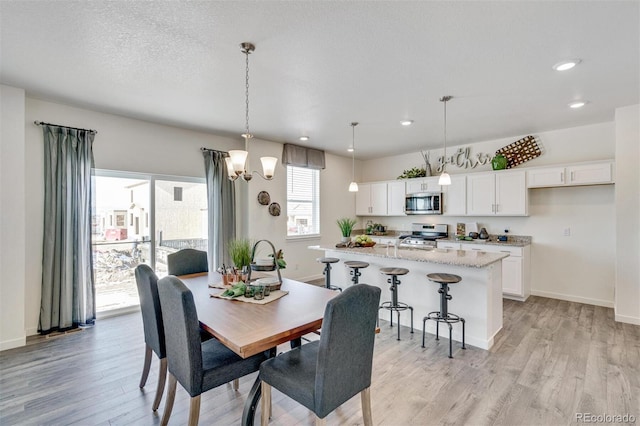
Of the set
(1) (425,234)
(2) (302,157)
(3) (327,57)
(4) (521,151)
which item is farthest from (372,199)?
(3) (327,57)

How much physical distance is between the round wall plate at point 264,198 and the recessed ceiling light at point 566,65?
4.10 m

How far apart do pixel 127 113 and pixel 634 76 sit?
545 cm

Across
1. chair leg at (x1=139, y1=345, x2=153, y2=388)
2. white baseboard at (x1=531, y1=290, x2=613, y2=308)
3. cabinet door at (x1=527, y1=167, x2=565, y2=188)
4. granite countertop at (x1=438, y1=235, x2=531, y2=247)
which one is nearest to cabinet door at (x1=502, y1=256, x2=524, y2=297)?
granite countertop at (x1=438, y1=235, x2=531, y2=247)

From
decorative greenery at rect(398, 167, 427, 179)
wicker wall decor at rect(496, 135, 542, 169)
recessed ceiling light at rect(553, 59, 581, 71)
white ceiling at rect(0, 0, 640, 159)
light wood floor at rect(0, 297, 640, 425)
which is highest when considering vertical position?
white ceiling at rect(0, 0, 640, 159)

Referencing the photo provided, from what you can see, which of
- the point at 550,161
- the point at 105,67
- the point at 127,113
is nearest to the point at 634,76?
the point at 550,161

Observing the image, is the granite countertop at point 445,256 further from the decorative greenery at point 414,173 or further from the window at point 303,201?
the decorative greenery at point 414,173

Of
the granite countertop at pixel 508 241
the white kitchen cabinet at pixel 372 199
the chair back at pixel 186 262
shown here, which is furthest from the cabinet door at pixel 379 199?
the chair back at pixel 186 262

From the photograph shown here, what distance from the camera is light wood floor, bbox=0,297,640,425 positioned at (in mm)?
2080

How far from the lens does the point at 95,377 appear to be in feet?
8.43

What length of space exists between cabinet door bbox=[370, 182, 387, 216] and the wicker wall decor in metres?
2.23

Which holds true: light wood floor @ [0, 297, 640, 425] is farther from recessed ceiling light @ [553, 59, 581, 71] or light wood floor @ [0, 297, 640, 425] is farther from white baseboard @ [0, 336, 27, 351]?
recessed ceiling light @ [553, 59, 581, 71]

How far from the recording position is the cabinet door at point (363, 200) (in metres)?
6.83

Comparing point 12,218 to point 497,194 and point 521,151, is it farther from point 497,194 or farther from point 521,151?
point 521,151

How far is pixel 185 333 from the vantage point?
5.37 feet
